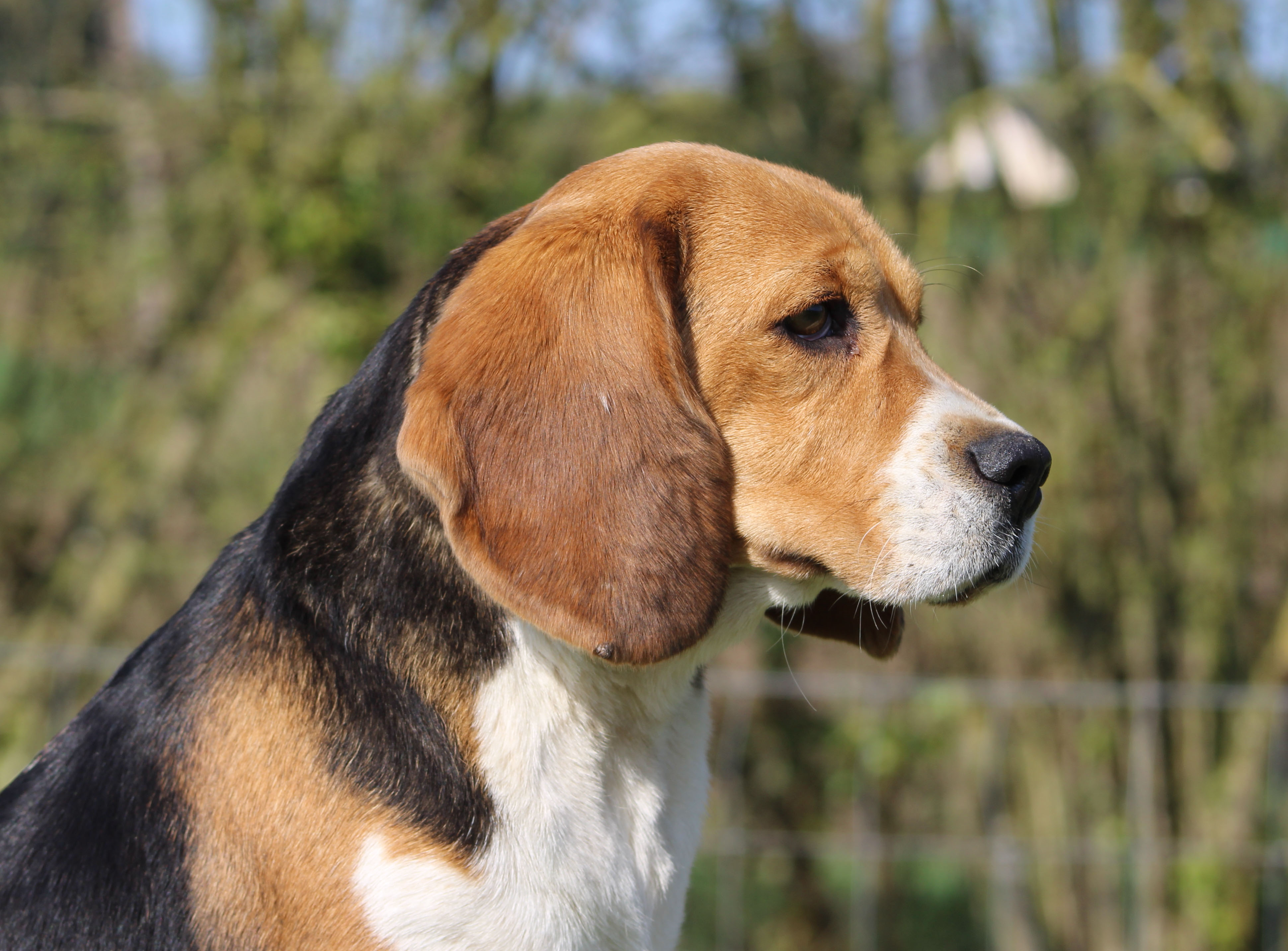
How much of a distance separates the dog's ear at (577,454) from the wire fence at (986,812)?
3628 mm

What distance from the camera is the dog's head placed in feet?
6.55

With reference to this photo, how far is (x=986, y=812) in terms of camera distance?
615 centimetres

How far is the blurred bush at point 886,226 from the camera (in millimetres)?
5789

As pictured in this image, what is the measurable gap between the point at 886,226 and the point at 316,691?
14.1 ft

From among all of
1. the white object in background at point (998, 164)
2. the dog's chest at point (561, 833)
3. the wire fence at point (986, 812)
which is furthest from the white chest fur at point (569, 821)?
the white object in background at point (998, 164)

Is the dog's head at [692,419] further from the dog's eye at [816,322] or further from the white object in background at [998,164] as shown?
the white object in background at [998,164]

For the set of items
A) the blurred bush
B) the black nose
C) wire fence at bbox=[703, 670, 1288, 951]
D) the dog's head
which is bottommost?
wire fence at bbox=[703, 670, 1288, 951]

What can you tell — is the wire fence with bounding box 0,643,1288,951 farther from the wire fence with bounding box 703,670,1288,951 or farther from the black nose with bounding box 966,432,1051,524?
the black nose with bounding box 966,432,1051,524

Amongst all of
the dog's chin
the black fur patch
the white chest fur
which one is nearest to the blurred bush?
the dog's chin

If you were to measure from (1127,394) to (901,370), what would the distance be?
12.8 feet

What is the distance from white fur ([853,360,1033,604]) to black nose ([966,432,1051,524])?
3cm

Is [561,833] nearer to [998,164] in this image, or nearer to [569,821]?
[569,821]

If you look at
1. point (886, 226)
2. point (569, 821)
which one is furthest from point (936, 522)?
point (886, 226)

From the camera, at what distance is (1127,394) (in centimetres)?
587
